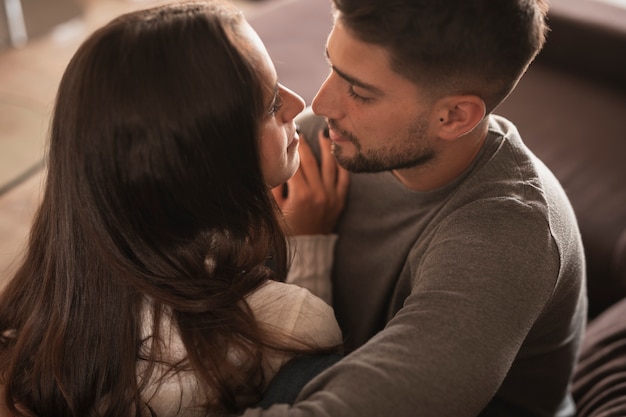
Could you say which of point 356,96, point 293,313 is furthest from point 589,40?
point 293,313

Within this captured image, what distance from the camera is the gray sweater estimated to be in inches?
37.6

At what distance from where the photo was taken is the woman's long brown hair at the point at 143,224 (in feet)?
2.92

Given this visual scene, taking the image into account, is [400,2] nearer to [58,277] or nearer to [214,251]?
[214,251]

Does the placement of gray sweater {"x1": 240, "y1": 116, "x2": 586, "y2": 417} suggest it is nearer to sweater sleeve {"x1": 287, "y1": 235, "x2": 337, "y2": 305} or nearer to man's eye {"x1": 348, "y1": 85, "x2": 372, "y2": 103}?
sweater sleeve {"x1": 287, "y1": 235, "x2": 337, "y2": 305}

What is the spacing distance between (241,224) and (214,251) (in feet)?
0.21

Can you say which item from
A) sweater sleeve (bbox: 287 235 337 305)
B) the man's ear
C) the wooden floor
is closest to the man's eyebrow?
the man's ear

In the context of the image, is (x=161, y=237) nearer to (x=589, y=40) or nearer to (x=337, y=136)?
(x=337, y=136)

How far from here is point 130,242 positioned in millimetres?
965

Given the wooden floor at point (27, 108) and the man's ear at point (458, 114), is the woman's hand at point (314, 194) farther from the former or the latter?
the wooden floor at point (27, 108)

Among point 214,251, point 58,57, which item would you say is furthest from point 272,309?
point 58,57

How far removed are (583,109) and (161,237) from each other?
4.72 ft

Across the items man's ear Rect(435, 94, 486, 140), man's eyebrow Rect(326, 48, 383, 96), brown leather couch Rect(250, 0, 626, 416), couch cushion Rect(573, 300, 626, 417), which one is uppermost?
man's eyebrow Rect(326, 48, 383, 96)

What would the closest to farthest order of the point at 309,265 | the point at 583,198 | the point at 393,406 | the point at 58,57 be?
the point at 393,406 < the point at 309,265 < the point at 583,198 < the point at 58,57

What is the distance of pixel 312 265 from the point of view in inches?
53.7
